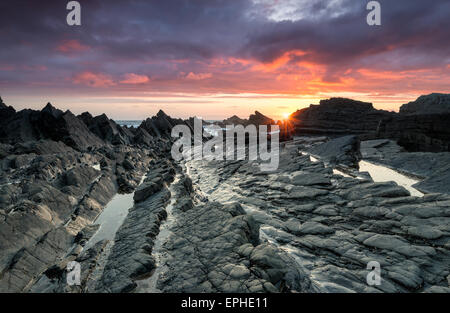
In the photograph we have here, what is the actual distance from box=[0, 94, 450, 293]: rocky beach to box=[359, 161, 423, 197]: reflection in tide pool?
21 centimetres

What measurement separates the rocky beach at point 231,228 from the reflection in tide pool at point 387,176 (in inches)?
8.2

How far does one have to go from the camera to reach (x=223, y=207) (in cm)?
1390

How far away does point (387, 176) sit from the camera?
68.9 ft

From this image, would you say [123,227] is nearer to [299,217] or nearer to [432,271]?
[299,217]

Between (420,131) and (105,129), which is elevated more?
(105,129)

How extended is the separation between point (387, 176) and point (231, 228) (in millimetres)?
17947

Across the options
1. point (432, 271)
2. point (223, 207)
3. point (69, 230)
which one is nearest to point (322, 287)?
point (432, 271)

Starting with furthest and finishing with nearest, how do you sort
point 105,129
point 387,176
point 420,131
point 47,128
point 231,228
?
point 105,129
point 47,128
point 420,131
point 387,176
point 231,228

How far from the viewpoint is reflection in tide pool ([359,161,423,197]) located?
18042 millimetres

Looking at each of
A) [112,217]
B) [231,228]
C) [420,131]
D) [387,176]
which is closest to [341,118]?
[420,131]

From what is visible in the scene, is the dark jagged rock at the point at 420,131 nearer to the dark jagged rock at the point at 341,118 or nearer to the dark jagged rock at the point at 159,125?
the dark jagged rock at the point at 341,118

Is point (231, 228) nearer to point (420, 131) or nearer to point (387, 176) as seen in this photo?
point (387, 176)

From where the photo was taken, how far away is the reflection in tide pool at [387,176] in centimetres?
1804

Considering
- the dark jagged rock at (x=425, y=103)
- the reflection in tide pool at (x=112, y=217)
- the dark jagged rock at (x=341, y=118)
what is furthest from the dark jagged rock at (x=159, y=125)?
the dark jagged rock at (x=425, y=103)
